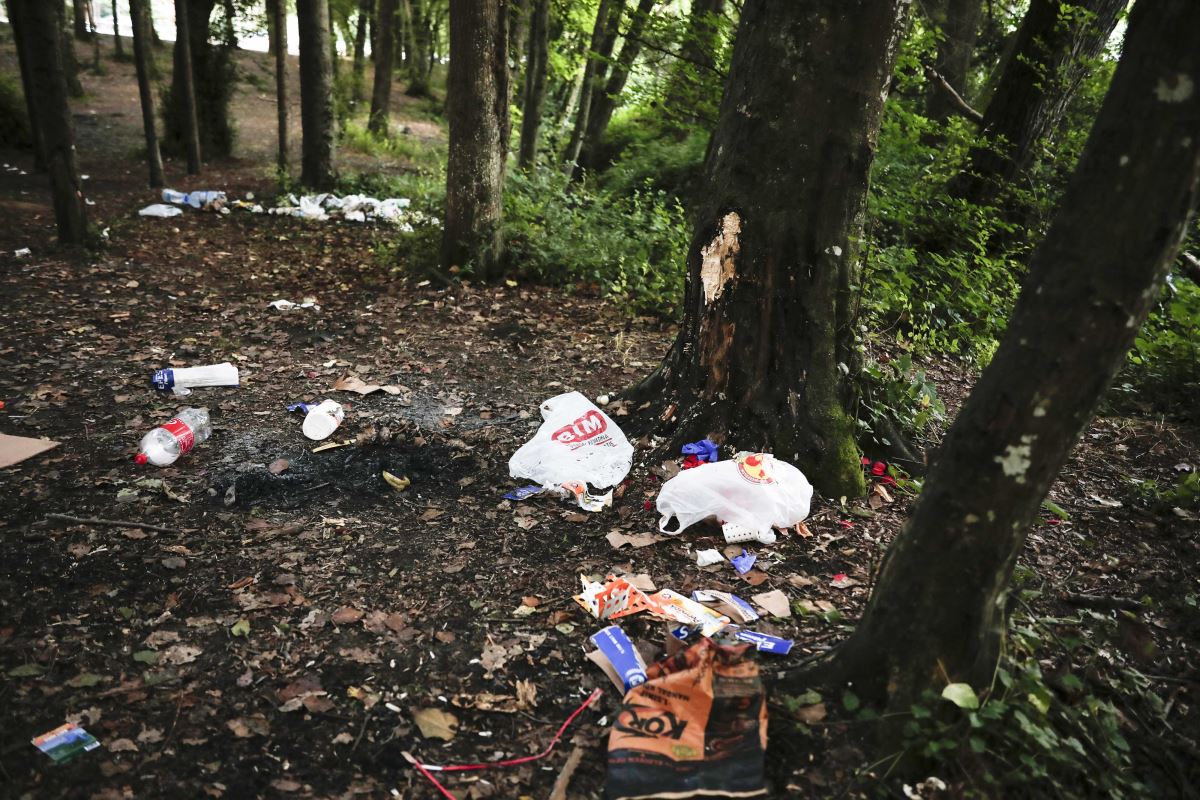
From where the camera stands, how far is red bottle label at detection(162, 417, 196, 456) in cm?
430

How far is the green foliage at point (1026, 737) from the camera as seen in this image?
84.8 inches

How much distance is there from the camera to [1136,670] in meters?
2.72

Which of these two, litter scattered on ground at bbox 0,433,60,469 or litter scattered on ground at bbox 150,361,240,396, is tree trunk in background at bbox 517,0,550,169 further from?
litter scattered on ground at bbox 0,433,60,469

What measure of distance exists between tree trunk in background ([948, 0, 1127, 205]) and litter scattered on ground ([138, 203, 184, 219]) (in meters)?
10.1

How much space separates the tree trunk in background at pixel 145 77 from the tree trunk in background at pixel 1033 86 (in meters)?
11.3

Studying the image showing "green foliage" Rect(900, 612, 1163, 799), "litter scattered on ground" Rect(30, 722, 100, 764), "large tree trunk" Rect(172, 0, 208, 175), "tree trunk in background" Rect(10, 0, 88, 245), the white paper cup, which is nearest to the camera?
"green foliage" Rect(900, 612, 1163, 799)

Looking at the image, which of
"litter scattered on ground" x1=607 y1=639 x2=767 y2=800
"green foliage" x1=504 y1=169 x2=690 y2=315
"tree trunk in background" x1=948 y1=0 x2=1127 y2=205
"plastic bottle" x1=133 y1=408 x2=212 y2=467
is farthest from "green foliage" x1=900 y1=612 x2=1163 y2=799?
"tree trunk in background" x1=948 y1=0 x2=1127 y2=205

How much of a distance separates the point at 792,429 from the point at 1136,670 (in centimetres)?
189

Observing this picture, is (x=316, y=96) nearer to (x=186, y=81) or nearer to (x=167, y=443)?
(x=186, y=81)

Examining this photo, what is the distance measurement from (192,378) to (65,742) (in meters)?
3.36

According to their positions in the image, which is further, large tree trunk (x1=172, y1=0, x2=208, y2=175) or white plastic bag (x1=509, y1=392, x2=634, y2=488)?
large tree trunk (x1=172, y1=0, x2=208, y2=175)

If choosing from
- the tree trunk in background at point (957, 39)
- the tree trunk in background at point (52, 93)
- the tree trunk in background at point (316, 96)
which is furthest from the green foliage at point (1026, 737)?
the tree trunk in background at point (316, 96)

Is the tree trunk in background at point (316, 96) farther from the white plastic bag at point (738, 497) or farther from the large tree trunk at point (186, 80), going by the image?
the white plastic bag at point (738, 497)

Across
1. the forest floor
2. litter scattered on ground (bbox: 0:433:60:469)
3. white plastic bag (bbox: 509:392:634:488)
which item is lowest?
litter scattered on ground (bbox: 0:433:60:469)
